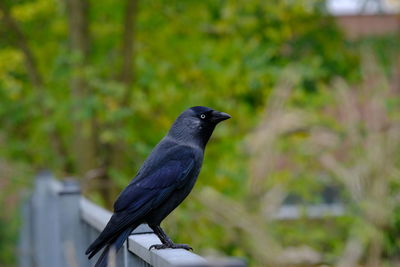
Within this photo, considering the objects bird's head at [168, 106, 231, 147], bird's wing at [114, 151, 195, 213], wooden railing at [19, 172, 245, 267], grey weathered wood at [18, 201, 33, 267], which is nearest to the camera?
wooden railing at [19, 172, 245, 267]

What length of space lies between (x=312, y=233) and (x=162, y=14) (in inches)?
119

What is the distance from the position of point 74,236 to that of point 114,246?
2.14 metres

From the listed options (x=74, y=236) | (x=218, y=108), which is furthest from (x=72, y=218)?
(x=218, y=108)

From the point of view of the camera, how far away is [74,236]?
5383 millimetres

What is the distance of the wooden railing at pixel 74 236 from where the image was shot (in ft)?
7.84

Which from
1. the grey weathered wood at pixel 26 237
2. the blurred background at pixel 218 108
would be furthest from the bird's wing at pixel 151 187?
the grey weathered wood at pixel 26 237

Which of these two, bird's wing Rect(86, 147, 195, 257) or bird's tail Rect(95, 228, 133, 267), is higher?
bird's wing Rect(86, 147, 195, 257)

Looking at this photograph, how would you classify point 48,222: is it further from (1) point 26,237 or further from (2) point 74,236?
(1) point 26,237

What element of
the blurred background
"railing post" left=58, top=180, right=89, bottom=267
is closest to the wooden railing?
"railing post" left=58, top=180, right=89, bottom=267

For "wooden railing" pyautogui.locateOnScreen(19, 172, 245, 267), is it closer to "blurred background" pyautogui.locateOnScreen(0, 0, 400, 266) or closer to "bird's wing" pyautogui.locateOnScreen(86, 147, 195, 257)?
"bird's wing" pyautogui.locateOnScreen(86, 147, 195, 257)

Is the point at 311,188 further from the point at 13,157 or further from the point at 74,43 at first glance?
the point at 13,157

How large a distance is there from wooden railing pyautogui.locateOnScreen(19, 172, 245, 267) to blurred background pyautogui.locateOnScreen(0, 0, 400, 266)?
856mm

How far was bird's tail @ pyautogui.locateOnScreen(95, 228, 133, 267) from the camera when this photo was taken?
329 centimetres

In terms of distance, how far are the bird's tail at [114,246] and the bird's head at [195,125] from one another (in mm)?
700
